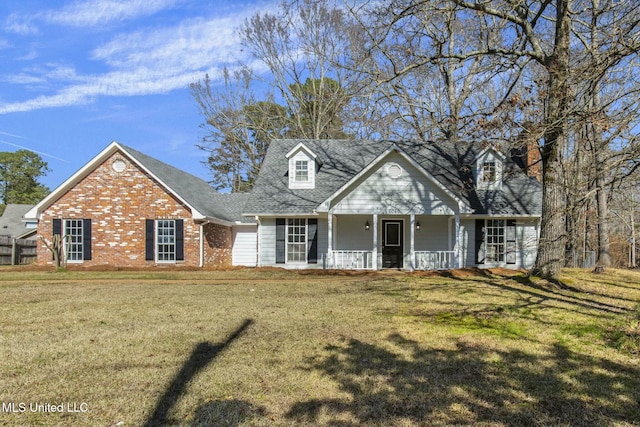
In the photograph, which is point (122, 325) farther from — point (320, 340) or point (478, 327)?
point (478, 327)

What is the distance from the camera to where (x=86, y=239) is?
1938 cm

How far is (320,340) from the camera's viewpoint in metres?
6.16

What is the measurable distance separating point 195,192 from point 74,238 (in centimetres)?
562

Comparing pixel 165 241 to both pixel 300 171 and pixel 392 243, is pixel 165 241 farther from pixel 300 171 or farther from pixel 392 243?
pixel 392 243

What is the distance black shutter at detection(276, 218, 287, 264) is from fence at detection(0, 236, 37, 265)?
13985 millimetres

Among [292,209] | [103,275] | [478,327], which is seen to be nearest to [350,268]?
[292,209]

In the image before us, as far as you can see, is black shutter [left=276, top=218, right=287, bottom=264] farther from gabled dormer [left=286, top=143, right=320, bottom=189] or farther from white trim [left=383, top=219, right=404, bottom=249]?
white trim [left=383, top=219, right=404, bottom=249]

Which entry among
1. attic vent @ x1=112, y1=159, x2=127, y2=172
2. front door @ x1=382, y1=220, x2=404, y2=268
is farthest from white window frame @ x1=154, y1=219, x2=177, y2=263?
front door @ x1=382, y1=220, x2=404, y2=268

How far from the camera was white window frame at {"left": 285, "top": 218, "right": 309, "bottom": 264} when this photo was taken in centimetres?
1928

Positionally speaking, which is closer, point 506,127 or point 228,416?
point 228,416

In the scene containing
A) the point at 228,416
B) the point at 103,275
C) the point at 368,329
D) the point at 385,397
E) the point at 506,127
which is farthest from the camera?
the point at 103,275

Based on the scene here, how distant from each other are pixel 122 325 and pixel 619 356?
692cm

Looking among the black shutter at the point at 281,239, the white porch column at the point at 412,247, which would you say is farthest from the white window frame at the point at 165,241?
the white porch column at the point at 412,247

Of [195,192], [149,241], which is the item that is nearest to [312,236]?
[195,192]
